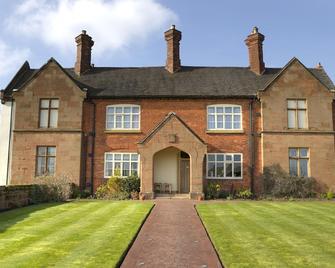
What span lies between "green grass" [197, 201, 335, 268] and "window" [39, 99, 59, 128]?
12915 millimetres

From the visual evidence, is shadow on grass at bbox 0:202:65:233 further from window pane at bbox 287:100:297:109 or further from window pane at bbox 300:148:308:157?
window pane at bbox 287:100:297:109

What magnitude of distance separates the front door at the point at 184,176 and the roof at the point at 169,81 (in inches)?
180

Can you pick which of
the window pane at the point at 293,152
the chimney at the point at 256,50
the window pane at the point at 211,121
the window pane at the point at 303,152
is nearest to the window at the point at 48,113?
the window pane at the point at 211,121

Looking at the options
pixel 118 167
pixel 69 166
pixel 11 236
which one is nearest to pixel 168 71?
pixel 118 167

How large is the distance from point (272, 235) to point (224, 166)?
13.6 metres

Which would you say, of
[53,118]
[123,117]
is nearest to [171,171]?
[123,117]

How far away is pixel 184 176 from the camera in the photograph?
24.8 m

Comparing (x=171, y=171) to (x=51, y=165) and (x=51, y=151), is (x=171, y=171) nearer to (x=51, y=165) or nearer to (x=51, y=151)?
(x=51, y=165)

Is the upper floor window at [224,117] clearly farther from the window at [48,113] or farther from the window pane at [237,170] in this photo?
the window at [48,113]

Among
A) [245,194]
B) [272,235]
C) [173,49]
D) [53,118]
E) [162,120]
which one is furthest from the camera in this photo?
[173,49]

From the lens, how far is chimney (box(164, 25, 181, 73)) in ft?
93.4

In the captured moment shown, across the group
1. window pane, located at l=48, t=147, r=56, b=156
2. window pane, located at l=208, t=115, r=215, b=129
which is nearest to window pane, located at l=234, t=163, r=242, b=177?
window pane, located at l=208, t=115, r=215, b=129

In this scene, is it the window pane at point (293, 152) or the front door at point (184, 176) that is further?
the front door at point (184, 176)

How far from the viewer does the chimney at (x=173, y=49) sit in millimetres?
28469
